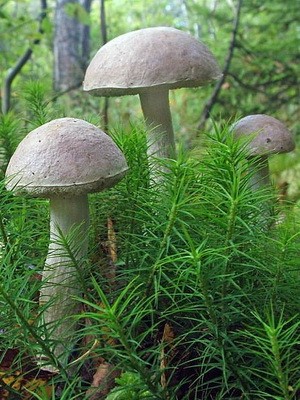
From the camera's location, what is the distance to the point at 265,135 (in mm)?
1426

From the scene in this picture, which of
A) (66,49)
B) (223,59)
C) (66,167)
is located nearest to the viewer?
(66,167)

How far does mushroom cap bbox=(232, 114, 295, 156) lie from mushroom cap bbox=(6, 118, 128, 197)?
1.95ft

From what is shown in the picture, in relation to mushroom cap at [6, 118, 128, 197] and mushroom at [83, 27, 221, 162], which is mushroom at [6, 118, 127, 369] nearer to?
mushroom cap at [6, 118, 128, 197]

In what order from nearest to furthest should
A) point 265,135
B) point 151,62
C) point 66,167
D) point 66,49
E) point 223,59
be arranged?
1. point 66,167
2. point 151,62
3. point 265,135
4. point 223,59
5. point 66,49

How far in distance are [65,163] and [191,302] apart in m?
0.34

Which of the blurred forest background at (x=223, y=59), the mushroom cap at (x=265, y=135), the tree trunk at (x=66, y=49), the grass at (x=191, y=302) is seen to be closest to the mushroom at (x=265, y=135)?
the mushroom cap at (x=265, y=135)

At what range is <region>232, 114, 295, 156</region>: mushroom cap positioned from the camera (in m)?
1.42

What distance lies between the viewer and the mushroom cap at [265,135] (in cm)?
142

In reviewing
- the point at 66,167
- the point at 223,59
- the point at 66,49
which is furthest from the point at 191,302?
the point at 66,49

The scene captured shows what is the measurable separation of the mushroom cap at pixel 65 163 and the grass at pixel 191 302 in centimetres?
6

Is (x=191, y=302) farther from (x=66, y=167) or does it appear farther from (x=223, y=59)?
(x=223, y=59)

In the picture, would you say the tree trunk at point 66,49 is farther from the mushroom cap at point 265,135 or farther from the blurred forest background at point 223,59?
the mushroom cap at point 265,135

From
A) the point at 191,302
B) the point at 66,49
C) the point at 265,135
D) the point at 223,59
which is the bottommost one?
the point at 191,302

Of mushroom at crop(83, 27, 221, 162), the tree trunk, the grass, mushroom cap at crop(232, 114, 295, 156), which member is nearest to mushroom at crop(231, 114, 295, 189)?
mushroom cap at crop(232, 114, 295, 156)
